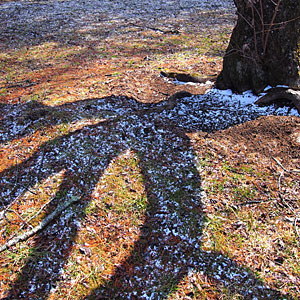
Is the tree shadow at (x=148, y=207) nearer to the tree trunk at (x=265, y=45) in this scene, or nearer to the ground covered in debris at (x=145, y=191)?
the ground covered in debris at (x=145, y=191)

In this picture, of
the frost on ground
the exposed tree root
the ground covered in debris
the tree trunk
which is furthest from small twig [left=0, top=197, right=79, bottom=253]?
the frost on ground

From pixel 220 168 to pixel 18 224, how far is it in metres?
2.60

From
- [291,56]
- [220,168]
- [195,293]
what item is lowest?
[195,293]

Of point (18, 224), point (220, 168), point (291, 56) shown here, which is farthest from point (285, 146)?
point (18, 224)

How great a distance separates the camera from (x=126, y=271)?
99.0 inches

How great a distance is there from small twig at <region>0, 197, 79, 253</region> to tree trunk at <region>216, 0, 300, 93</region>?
148 inches

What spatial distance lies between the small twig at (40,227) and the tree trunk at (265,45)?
3765mm

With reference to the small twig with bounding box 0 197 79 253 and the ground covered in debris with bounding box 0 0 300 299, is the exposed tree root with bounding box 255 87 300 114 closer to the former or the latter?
the ground covered in debris with bounding box 0 0 300 299

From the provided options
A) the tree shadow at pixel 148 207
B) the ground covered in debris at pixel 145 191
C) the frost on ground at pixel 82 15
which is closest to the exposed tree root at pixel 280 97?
the ground covered in debris at pixel 145 191

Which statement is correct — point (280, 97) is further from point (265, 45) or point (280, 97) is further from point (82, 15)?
point (82, 15)

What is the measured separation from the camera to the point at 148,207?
3.09 metres

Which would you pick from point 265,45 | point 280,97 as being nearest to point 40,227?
point 280,97

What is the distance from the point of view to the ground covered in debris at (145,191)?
2.44m

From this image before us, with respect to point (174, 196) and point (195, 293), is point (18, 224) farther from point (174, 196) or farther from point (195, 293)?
point (195, 293)
